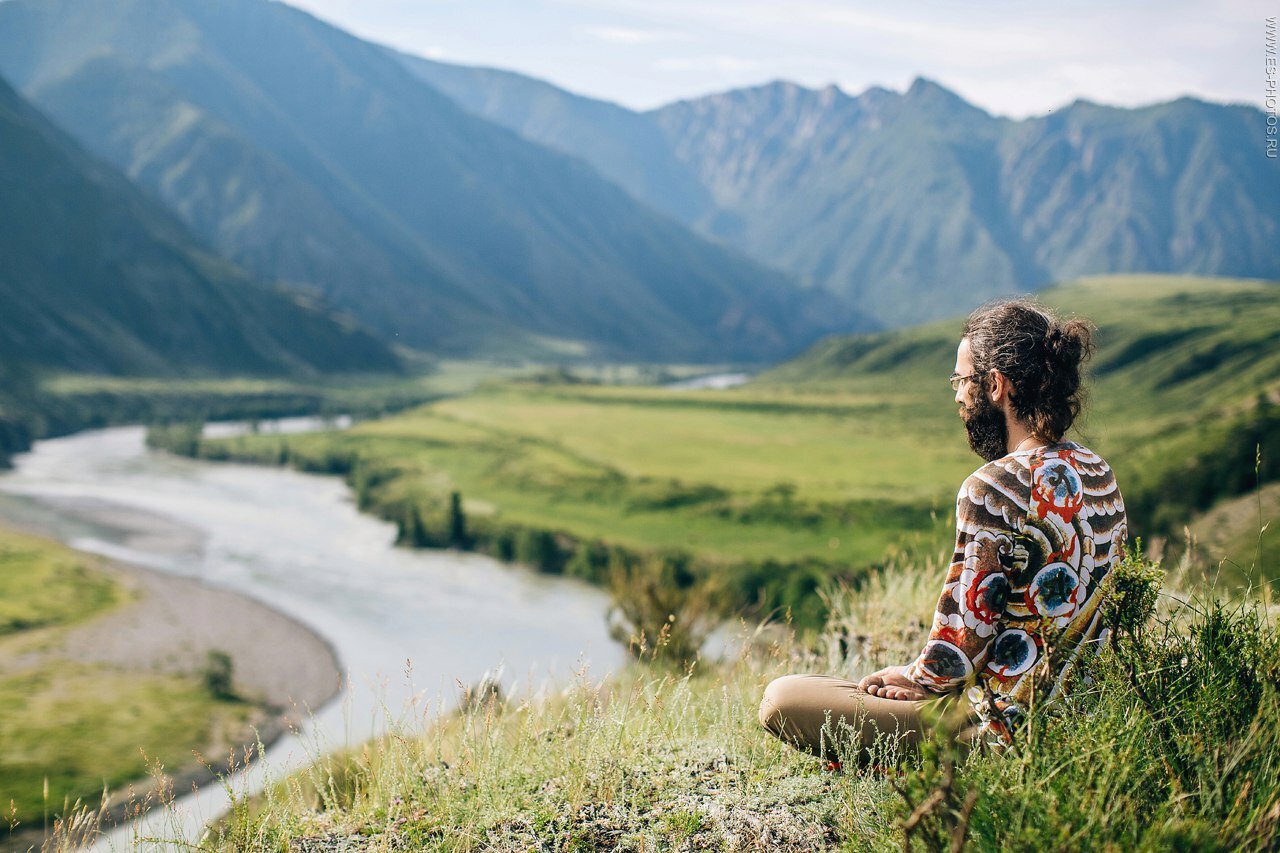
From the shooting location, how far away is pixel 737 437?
104 m

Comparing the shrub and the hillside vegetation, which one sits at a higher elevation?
the hillside vegetation

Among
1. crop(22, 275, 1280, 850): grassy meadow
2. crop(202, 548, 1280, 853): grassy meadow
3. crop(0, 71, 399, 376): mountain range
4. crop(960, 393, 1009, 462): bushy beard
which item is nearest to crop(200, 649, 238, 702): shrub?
crop(22, 275, 1280, 850): grassy meadow

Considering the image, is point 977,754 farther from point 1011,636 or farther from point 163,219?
point 163,219

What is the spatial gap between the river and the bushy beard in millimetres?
26170

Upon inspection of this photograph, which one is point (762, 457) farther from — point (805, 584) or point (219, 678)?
point (219, 678)

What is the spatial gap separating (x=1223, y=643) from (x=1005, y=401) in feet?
4.74

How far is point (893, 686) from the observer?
4.95 meters

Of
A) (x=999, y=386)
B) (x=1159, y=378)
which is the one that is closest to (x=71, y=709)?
(x=999, y=386)

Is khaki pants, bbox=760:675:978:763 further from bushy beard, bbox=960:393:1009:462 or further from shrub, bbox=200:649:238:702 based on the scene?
shrub, bbox=200:649:238:702

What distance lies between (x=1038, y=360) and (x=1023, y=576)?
94 centimetres

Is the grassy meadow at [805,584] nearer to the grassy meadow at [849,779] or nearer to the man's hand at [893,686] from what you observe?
the grassy meadow at [849,779]

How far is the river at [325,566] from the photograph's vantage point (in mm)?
45594

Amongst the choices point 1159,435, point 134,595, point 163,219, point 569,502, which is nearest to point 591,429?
point 569,502

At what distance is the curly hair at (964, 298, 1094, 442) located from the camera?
182 inches
